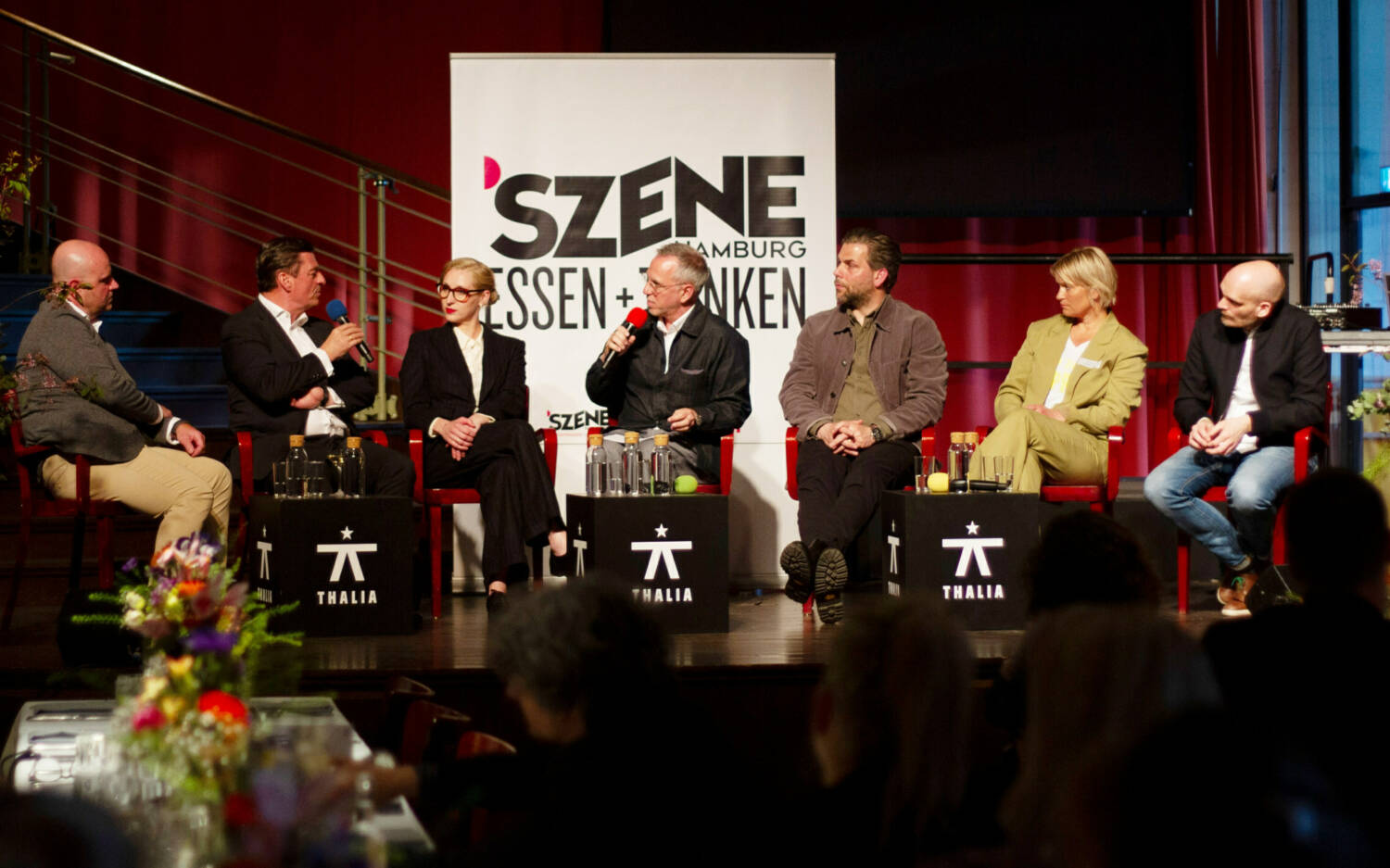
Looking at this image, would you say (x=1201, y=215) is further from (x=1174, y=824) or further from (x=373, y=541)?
(x=1174, y=824)

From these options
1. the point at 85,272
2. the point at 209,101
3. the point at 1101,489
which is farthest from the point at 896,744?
the point at 209,101

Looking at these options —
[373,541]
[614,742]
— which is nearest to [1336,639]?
[614,742]

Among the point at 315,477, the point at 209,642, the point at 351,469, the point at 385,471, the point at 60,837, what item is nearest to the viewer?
the point at 60,837

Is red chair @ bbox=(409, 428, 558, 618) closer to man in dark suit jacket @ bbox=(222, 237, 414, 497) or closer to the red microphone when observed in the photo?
man in dark suit jacket @ bbox=(222, 237, 414, 497)

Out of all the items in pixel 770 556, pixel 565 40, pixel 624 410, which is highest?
pixel 565 40

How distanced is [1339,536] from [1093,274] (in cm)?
292

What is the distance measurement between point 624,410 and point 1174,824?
3.99m

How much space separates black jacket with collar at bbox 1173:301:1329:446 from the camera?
4266 mm

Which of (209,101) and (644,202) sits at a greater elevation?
(209,101)

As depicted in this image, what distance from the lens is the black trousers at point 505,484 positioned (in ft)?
14.3

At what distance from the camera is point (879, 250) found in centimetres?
467

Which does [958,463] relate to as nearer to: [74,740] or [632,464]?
[632,464]

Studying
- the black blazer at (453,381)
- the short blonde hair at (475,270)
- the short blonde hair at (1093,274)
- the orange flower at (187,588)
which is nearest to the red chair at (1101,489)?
the short blonde hair at (1093,274)

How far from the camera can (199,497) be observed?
4172 millimetres
